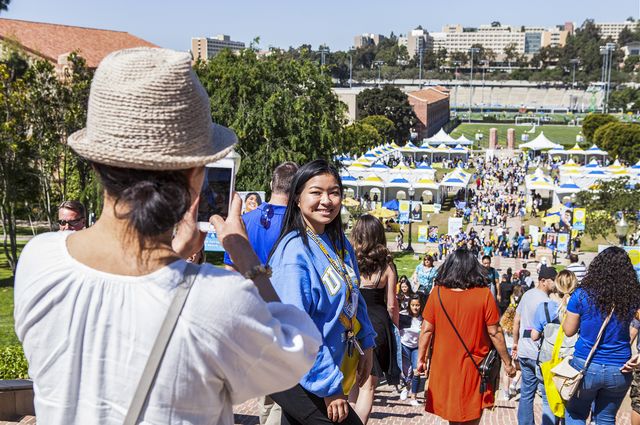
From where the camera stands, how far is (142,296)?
4.35 ft

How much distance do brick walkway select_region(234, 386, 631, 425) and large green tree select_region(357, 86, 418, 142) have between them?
6422 cm

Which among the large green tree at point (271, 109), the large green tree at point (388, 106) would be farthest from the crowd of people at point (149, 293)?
the large green tree at point (388, 106)

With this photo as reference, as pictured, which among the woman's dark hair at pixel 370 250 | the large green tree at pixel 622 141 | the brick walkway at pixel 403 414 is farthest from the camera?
the large green tree at pixel 622 141

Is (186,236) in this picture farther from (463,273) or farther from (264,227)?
(463,273)

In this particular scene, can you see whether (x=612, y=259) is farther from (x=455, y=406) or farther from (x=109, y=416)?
(x=109, y=416)

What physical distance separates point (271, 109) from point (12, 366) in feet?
57.0

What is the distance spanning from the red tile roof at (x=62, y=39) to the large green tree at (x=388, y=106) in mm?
22927

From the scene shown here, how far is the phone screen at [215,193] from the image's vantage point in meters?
1.72

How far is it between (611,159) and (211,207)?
180ft

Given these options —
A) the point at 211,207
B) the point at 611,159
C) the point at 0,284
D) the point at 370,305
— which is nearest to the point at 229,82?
the point at 0,284

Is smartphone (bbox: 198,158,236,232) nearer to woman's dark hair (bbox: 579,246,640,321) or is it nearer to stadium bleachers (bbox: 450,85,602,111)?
woman's dark hair (bbox: 579,246,640,321)

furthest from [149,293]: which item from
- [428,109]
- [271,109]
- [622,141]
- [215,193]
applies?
[428,109]

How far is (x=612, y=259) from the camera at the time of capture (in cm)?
435

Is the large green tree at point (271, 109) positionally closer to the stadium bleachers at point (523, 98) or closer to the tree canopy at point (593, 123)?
the tree canopy at point (593, 123)
